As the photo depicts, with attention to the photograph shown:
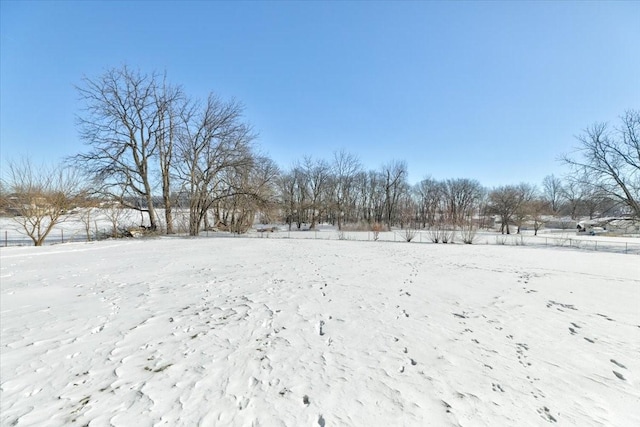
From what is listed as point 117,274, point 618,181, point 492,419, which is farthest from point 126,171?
point 618,181

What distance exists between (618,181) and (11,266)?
125 ft

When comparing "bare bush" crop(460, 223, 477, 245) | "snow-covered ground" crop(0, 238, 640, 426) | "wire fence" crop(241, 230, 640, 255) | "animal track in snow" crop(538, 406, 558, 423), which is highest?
"bare bush" crop(460, 223, 477, 245)

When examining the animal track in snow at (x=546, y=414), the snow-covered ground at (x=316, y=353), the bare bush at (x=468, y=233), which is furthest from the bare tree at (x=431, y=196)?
the animal track in snow at (x=546, y=414)

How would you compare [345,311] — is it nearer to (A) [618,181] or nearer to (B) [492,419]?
(B) [492,419]

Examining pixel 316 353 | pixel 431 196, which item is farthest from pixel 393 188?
pixel 316 353

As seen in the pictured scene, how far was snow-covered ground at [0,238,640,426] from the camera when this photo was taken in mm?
2439

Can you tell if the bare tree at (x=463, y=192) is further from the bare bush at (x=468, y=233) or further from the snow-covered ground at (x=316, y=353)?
the snow-covered ground at (x=316, y=353)

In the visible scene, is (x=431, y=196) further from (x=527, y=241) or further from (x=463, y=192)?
(x=527, y=241)

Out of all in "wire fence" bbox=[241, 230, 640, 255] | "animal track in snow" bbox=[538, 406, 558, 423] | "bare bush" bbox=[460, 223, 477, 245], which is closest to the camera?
"animal track in snow" bbox=[538, 406, 558, 423]

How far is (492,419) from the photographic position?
7.70 feet

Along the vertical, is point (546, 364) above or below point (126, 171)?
below

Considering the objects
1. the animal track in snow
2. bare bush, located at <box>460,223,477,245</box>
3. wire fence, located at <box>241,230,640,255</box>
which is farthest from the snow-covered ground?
wire fence, located at <box>241,230,640,255</box>

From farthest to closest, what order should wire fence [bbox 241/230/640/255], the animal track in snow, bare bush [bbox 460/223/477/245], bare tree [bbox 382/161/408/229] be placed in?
bare tree [bbox 382/161/408/229] → bare bush [bbox 460/223/477/245] → wire fence [bbox 241/230/640/255] → the animal track in snow

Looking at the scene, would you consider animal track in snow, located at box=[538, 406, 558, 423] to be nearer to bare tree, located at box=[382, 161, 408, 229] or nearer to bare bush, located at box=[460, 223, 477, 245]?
bare bush, located at box=[460, 223, 477, 245]
